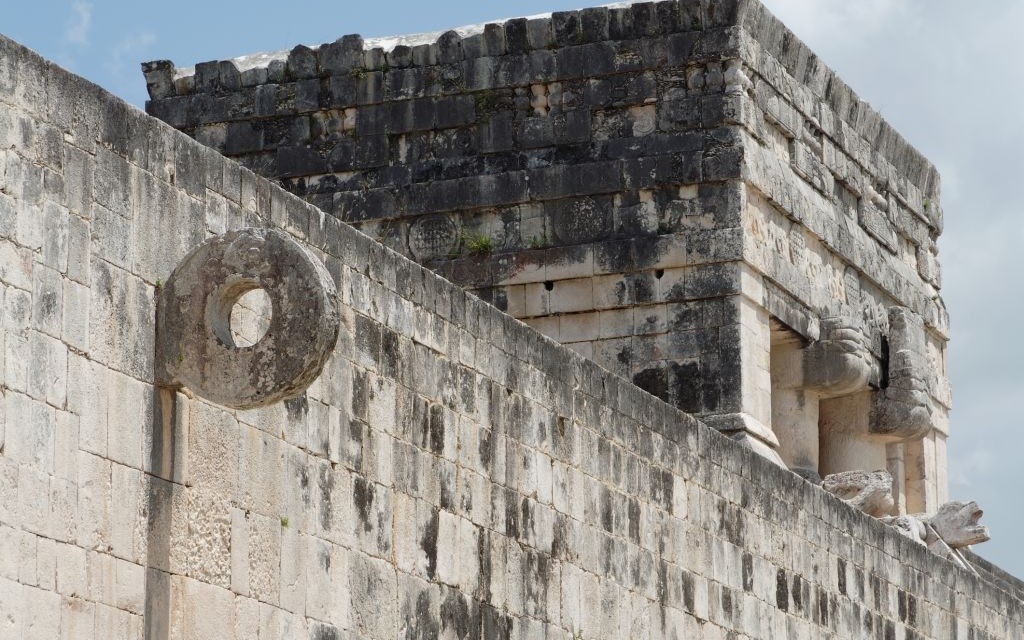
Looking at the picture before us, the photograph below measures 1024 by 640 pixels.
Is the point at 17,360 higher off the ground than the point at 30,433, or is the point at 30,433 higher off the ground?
the point at 17,360

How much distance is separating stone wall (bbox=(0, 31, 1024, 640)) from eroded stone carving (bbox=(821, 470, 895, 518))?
9.25 ft

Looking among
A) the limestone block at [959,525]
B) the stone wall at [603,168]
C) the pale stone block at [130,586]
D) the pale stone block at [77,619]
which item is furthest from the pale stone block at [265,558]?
the limestone block at [959,525]

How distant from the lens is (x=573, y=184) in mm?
16875

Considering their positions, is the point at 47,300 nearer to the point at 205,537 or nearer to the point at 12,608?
the point at 12,608

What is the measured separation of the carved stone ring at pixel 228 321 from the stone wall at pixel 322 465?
0.10 meters

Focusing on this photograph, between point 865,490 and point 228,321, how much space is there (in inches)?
362

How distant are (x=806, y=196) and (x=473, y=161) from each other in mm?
2599

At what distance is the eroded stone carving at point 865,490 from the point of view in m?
16.5

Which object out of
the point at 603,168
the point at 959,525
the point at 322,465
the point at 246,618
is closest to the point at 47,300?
the point at 246,618

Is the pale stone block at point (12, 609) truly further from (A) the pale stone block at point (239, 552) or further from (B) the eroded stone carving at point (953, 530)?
(B) the eroded stone carving at point (953, 530)

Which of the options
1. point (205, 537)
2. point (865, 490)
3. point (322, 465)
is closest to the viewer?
point (205, 537)

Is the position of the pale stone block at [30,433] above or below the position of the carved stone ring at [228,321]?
below

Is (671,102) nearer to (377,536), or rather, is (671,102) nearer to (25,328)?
(377,536)

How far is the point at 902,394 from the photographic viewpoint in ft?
60.6
